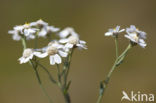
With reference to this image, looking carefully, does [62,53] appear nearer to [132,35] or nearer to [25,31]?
[25,31]

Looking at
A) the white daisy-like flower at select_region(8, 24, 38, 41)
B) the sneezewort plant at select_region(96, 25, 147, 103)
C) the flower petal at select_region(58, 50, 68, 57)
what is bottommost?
the sneezewort plant at select_region(96, 25, 147, 103)

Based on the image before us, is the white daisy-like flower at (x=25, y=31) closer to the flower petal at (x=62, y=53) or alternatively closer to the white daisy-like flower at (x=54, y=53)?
the white daisy-like flower at (x=54, y=53)

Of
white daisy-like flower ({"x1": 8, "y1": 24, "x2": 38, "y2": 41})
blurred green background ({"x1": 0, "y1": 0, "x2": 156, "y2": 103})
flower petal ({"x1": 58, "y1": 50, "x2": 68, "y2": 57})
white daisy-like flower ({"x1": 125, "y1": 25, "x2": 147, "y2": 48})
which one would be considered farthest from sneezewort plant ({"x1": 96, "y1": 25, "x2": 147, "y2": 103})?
blurred green background ({"x1": 0, "y1": 0, "x2": 156, "y2": 103})

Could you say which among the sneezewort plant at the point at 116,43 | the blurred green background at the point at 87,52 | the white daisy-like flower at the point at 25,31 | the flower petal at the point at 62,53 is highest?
the blurred green background at the point at 87,52

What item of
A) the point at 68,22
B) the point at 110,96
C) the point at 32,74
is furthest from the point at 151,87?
the point at 68,22

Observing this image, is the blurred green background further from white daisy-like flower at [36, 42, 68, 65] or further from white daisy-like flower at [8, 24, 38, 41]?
white daisy-like flower at [36, 42, 68, 65]

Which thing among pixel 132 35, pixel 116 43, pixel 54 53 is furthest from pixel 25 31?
pixel 132 35

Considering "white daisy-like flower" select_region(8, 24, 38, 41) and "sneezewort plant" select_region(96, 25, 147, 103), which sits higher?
"white daisy-like flower" select_region(8, 24, 38, 41)

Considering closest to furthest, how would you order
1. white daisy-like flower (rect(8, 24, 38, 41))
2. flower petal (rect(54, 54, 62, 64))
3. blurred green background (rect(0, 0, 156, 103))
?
flower petal (rect(54, 54, 62, 64)), white daisy-like flower (rect(8, 24, 38, 41)), blurred green background (rect(0, 0, 156, 103))

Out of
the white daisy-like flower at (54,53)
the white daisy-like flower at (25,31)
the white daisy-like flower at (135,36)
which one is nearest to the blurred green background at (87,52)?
the white daisy-like flower at (25,31)
